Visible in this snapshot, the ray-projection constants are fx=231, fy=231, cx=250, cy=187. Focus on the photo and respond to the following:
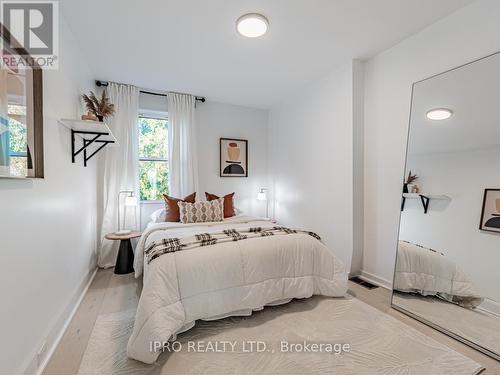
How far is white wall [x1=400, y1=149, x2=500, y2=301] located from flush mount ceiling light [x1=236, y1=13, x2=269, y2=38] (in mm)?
1818

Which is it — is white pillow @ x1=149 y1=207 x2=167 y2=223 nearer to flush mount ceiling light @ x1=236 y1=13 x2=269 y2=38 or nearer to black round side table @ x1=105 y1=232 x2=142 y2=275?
black round side table @ x1=105 y1=232 x2=142 y2=275

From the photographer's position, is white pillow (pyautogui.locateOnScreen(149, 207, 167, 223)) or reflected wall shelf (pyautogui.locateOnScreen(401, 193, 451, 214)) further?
white pillow (pyautogui.locateOnScreen(149, 207, 167, 223))

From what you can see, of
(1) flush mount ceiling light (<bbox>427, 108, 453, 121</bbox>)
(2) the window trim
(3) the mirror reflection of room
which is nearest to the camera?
(3) the mirror reflection of room

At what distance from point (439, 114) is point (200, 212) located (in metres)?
2.69

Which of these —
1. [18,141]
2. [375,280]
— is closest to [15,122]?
[18,141]

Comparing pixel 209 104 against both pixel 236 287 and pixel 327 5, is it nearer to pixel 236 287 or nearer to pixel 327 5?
pixel 327 5

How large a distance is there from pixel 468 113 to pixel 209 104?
3.32 metres

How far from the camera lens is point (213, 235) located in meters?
2.14

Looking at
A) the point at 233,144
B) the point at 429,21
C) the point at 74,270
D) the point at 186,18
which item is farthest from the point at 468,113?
the point at 74,270

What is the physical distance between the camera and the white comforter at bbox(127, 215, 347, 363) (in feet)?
4.99

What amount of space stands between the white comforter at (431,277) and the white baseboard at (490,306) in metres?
0.03

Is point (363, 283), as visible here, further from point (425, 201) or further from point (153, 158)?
point (153, 158)

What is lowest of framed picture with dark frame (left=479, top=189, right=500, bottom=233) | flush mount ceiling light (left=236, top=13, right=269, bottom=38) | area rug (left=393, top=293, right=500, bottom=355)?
Result: area rug (left=393, top=293, right=500, bottom=355)

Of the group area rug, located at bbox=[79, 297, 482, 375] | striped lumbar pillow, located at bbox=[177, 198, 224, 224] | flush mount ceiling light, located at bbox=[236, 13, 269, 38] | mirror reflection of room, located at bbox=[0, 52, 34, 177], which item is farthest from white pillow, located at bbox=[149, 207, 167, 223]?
flush mount ceiling light, located at bbox=[236, 13, 269, 38]
